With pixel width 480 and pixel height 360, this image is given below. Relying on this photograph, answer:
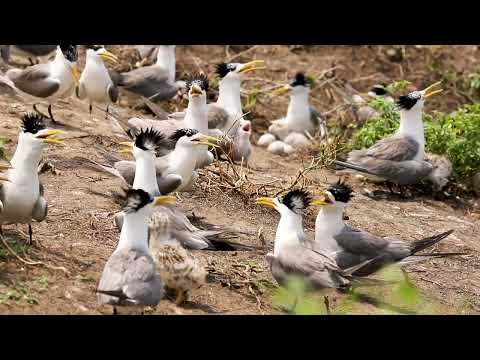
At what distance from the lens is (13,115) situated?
9.54 meters

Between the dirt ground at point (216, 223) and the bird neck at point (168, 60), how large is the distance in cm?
42

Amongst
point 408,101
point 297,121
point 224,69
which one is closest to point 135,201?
point 408,101

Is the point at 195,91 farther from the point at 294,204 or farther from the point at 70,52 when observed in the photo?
the point at 294,204

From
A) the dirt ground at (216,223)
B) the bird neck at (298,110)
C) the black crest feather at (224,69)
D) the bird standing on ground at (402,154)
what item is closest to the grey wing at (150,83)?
the dirt ground at (216,223)

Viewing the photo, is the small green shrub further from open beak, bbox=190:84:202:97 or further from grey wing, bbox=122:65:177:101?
grey wing, bbox=122:65:177:101

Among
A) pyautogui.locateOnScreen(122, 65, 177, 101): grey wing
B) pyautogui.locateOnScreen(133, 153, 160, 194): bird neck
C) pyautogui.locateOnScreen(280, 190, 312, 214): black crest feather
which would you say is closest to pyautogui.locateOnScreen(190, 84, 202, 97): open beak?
pyautogui.locateOnScreen(133, 153, 160, 194): bird neck

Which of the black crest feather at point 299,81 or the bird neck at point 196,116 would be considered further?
the black crest feather at point 299,81

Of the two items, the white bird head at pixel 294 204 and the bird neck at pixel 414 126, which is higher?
the bird neck at pixel 414 126

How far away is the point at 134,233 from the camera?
5.94m

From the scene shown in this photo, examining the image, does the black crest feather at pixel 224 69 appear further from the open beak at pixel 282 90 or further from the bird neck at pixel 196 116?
the bird neck at pixel 196 116

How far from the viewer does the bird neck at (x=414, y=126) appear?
9.70 meters

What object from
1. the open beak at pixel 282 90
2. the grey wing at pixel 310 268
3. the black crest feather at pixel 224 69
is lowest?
the grey wing at pixel 310 268

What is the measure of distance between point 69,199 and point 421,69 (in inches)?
276

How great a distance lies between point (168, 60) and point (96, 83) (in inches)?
57.8
